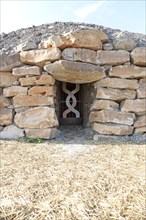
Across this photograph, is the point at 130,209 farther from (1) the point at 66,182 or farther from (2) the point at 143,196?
(1) the point at 66,182

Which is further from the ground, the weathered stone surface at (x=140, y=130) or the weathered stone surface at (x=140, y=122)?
the weathered stone surface at (x=140, y=122)

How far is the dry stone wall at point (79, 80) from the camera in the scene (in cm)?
336

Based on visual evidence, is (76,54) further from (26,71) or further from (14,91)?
(14,91)

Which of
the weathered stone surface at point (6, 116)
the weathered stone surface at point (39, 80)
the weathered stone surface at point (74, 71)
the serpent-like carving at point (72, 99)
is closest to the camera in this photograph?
the weathered stone surface at point (74, 71)

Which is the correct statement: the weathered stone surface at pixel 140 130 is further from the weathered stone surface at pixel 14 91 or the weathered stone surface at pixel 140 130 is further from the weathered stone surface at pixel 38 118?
the weathered stone surface at pixel 14 91

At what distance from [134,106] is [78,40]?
1238 mm

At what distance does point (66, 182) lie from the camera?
5.95ft

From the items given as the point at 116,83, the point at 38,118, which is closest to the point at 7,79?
the point at 38,118

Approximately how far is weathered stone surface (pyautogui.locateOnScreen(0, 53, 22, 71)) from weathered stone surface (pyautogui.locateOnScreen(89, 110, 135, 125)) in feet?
4.55

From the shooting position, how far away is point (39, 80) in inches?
→ 134

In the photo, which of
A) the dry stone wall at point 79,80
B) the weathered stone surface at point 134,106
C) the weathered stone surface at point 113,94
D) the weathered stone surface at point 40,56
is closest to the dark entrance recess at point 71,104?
the dry stone wall at point 79,80

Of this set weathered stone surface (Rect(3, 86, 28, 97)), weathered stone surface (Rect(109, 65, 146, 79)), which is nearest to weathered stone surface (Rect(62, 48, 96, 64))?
weathered stone surface (Rect(109, 65, 146, 79))

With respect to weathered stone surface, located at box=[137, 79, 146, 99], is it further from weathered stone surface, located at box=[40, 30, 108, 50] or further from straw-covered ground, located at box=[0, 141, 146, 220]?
straw-covered ground, located at box=[0, 141, 146, 220]

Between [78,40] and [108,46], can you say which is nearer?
[78,40]
